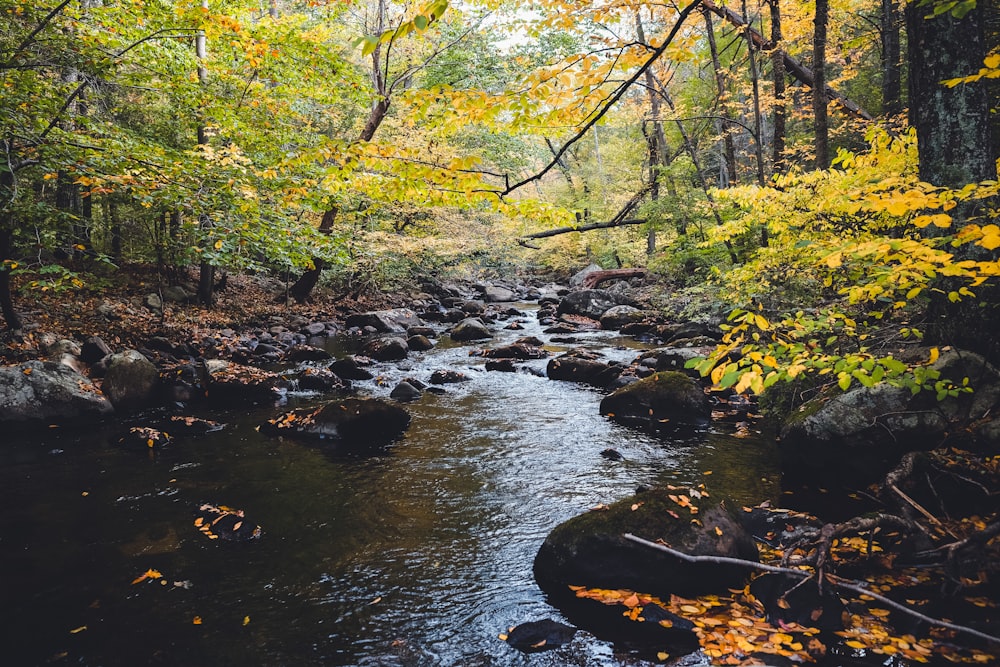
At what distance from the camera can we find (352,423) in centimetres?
807

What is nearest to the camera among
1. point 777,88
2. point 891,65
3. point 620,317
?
point 777,88

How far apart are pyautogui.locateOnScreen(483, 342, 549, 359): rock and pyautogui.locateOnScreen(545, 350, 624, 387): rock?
1.64m

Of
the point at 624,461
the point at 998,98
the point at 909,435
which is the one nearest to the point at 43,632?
the point at 624,461

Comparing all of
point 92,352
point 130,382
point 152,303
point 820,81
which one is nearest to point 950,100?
point 820,81

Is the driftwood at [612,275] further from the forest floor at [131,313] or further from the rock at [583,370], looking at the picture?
the rock at [583,370]

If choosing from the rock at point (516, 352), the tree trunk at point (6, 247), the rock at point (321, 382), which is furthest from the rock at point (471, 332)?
the tree trunk at point (6, 247)

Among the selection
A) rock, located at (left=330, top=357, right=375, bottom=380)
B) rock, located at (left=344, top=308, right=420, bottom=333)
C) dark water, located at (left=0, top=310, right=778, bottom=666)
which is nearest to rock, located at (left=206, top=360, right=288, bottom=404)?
dark water, located at (left=0, top=310, right=778, bottom=666)

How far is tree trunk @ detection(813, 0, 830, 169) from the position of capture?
832cm

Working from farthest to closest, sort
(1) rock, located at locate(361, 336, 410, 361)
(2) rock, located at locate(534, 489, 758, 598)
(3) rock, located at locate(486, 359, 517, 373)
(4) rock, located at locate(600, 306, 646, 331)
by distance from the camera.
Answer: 1. (4) rock, located at locate(600, 306, 646, 331)
2. (1) rock, located at locate(361, 336, 410, 361)
3. (3) rock, located at locate(486, 359, 517, 373)
4. (2) rock, located at locate(534, 489, 758, 598)

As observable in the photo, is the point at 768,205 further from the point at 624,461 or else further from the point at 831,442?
the point at 624,461

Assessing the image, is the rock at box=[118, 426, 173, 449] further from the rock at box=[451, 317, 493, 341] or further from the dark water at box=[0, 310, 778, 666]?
the rock at box=[451, 317, 493, 341]

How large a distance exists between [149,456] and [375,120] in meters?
12.2

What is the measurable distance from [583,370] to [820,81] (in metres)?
6.80

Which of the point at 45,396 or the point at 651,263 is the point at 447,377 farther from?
the point at 651,263
